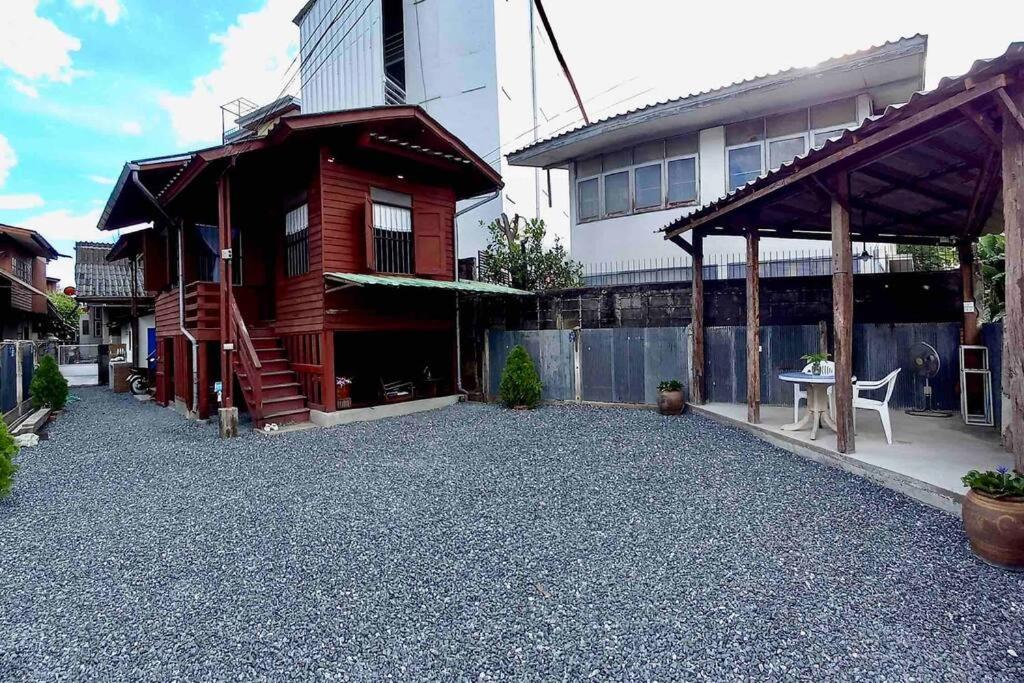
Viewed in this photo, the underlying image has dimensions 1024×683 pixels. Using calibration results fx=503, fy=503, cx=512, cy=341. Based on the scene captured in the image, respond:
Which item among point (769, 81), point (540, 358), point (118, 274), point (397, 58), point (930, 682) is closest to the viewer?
point (930, 682)

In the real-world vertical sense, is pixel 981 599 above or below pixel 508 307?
below

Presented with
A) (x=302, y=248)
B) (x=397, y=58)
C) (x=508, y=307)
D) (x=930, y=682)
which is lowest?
(x=930, y=682)

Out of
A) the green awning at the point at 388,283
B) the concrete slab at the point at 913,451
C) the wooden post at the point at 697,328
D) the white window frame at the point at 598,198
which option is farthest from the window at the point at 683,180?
the concrete slab at the point at 913,451

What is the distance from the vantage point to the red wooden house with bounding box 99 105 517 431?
7.73 meters

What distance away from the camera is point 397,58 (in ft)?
50.1

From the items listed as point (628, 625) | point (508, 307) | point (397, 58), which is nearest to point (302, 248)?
point (508, 307)

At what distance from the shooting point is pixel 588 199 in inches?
456

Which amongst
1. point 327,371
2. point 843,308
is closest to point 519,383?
point 327,371

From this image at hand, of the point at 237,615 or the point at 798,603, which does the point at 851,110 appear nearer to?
the point at 798,603

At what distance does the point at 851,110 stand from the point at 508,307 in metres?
7.03

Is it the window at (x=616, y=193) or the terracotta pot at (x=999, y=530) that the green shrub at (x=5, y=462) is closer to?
the terracotta pot at (x=999, y=530)

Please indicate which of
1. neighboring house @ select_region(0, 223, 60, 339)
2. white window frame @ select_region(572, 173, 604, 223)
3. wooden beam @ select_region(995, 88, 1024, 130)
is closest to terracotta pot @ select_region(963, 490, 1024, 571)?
wooden beam @ select_region(995, 88, 1024, 130)

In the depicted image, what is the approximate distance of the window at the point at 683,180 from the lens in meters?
10.1

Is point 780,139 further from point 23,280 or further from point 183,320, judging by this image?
point 23,280
